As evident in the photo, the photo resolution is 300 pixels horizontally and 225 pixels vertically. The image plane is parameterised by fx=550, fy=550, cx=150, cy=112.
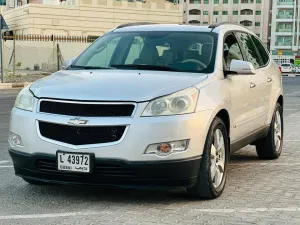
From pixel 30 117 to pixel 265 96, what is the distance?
323 centimetres

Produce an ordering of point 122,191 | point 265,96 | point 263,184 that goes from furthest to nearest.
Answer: point 265,96, point 263,184, point 122,191

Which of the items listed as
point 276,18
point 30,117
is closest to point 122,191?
point 30,117

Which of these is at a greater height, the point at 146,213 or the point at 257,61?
the point at 257,61

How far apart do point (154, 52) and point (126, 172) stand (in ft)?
5.56

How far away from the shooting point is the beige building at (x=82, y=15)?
210 feet

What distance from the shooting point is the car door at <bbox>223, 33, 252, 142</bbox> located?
5762mm

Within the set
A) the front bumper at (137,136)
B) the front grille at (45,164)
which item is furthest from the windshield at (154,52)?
the front grille at (45,164)

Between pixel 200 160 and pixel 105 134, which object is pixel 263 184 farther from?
pixel 105 134

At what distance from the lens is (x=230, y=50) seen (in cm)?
627

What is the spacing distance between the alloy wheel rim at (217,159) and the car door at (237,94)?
1.21 ft

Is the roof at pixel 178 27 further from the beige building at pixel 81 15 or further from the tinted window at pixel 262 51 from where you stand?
the beige building at pixel 81 15

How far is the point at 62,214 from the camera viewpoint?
15.2 ft

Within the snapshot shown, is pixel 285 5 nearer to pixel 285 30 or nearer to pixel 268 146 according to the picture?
pixel 285 30

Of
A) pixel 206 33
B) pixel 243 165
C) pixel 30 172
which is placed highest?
pixel 206 33
